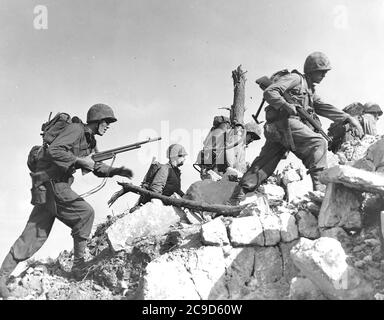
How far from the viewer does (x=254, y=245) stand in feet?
15.5

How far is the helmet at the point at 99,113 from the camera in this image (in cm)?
582

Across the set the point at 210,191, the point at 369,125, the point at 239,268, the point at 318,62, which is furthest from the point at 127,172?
the point at 369,125

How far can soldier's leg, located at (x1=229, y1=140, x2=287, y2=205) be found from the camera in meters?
6.15

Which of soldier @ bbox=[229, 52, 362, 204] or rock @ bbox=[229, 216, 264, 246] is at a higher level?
soldier @ bbox=[229, 52, 362, 204]

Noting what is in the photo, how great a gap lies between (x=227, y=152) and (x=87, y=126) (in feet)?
17.0

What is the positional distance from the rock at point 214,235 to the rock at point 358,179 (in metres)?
1.27

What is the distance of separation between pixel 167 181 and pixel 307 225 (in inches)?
141

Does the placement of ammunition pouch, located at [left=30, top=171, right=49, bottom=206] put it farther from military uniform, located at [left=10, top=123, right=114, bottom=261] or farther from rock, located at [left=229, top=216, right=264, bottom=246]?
rock, located at [left=229, top=216, right=264, bottom=246]

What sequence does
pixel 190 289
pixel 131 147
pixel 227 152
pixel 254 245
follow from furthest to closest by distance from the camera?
pixel 227 152
pixel 131 147
pixel 254 245
pixel 190 289

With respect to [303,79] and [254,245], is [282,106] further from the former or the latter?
[254,245]

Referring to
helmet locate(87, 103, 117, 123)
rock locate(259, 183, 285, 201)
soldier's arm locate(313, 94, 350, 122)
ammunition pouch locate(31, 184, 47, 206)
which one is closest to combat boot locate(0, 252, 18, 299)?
ammunition pouch locate(31, 184, 47, 206)

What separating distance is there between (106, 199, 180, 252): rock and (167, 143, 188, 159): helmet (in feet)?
6.96
